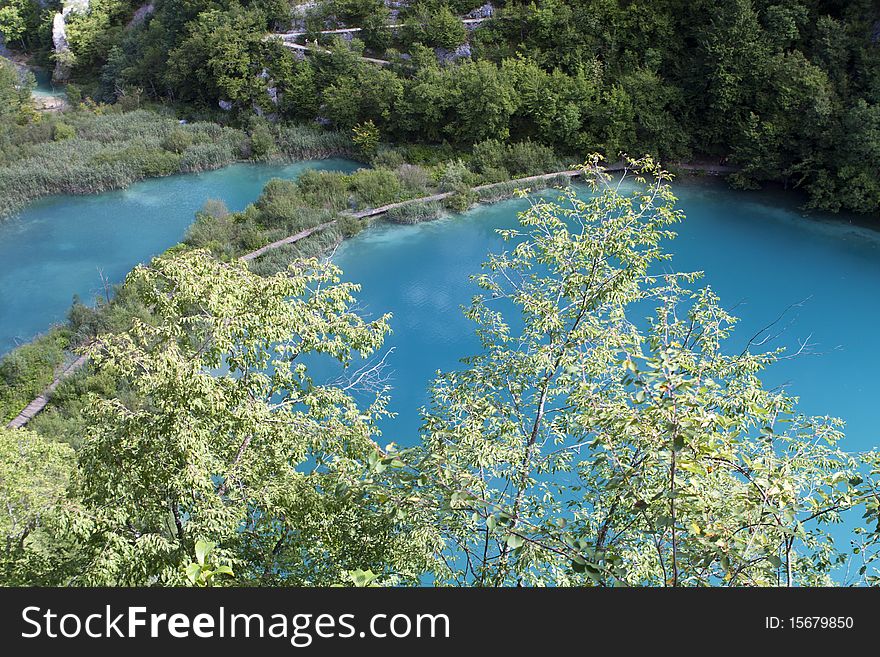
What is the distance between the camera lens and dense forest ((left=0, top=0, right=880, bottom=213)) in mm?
20172

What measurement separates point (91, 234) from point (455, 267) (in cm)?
1019

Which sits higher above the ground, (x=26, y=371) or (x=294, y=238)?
(x=294, y=238)

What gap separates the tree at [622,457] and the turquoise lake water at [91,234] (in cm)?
1290

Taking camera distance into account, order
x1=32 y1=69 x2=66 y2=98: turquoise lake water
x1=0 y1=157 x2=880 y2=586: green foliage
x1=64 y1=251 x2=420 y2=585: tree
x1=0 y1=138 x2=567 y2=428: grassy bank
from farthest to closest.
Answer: x1=32 y1=69 x2=66 y2=98: turquoise lake water < x1=0 y1=138 x2=567 y2=428: grassy bank < x1=64 y1=251 x2=420 y2=585: tree < x1=0 y1=157 x2=880 y2=586: green foliage

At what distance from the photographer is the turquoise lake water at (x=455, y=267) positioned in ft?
47.8

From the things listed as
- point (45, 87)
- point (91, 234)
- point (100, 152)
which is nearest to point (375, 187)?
point (91, 234)

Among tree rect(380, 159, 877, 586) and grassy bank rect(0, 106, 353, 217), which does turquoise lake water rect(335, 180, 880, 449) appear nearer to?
tree rect(380, 159, 877, 586)

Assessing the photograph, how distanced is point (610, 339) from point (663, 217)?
5.14 feet

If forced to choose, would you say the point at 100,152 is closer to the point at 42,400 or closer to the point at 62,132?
the point at 62,132

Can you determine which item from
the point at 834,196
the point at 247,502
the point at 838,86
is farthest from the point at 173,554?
the point at 838,86

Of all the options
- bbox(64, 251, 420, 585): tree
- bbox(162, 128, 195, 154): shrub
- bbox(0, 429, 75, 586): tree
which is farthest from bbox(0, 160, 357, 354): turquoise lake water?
bbox(64, 251, 420, 585): tree

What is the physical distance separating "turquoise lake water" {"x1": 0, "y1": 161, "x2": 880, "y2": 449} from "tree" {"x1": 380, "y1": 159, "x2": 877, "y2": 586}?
646 cm

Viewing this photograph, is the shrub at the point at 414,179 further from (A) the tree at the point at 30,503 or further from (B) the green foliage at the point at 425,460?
(B) the green foliage at the point at 425,460

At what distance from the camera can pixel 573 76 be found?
76.6ft
